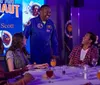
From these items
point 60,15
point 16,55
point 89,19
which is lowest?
point 16,55

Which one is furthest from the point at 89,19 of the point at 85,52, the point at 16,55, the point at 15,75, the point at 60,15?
the point at 15,75

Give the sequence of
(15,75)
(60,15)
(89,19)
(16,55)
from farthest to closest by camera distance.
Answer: (89,19), (60,15), (16,55), (15,75)

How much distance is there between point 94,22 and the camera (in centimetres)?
658

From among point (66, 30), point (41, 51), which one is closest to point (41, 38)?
point (41, 51)

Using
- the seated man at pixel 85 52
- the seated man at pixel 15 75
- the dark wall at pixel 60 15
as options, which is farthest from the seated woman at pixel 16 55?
the dark wall at pixel 60 15

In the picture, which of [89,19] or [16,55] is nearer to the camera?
[16,55]

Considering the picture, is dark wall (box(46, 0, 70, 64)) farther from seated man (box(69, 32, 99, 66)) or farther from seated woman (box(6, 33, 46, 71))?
seated woman (box(6, 33, 46, 71))

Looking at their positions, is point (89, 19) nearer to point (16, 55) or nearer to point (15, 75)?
point (16, 55)

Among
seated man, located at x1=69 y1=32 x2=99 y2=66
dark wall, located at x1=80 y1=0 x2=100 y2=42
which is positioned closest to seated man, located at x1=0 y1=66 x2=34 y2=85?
seated man, located at x1=69 y1=32 x2=99 y2=66

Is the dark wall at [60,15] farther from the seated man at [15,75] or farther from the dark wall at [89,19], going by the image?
the seated man at [15,75]

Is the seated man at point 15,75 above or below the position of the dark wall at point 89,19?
below

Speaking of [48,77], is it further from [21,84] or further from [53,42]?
[53,42]

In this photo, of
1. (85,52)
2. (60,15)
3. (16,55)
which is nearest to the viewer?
(16,55)

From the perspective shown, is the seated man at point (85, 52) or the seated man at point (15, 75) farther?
the seated man at point (85, 52)
